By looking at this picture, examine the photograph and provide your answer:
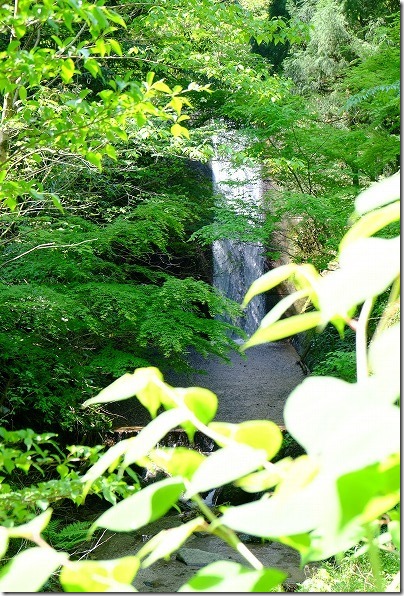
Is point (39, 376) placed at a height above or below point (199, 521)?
below

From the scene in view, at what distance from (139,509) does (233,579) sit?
0.06m

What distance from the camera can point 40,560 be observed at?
1.03 ft

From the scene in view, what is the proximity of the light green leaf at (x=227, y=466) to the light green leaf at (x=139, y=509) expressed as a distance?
0.03 m

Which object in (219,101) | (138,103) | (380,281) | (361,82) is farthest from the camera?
(219,101)

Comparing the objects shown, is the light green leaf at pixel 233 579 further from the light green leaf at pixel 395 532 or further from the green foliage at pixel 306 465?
the light green leaf at pixel 395 532

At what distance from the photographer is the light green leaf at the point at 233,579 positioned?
30cm

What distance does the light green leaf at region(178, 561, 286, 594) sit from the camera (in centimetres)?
30

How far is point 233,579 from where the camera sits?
0.31 meters

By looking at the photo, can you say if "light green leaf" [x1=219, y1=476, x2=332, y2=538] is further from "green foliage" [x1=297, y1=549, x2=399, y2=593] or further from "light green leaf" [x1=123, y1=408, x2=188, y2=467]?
"green foliage" [x1=297, y1=549, x2=399, y2=593]

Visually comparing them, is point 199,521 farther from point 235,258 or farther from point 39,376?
point 235,258

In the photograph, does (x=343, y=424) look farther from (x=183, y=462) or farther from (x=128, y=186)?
(x=128, y=186)

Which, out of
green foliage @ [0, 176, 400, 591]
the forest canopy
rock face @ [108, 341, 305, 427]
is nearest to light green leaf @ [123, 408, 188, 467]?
green foliage @ [0, 176, 400, 591]

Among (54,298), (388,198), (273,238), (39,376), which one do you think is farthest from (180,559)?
(388,198)

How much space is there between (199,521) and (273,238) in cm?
752
